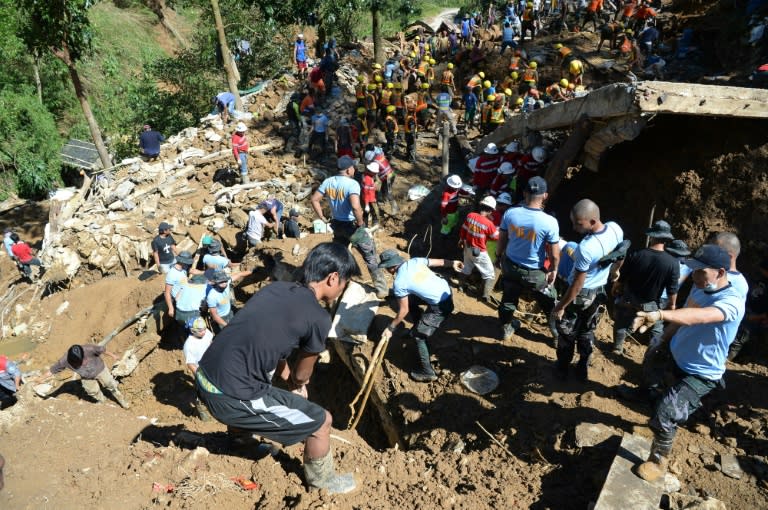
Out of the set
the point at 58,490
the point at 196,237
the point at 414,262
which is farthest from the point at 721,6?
the point at 58,490

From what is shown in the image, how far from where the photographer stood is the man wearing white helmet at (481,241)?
248 inches

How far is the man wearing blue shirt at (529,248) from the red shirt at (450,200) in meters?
2.80

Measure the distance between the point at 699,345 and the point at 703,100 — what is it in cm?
370

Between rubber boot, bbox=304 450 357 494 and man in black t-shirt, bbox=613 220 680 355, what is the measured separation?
132 inches

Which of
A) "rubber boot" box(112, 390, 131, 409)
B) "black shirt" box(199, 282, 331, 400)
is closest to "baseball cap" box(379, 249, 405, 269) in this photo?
"black shirt" box(199, 282, 331, 400)

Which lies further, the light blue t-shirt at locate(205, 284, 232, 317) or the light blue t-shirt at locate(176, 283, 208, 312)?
the light blue t-shirt at locate(176, 283, 208, 312)

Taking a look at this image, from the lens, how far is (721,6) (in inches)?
514

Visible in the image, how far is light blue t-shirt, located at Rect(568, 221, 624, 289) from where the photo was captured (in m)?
4.35

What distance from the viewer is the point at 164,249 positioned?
373 inches

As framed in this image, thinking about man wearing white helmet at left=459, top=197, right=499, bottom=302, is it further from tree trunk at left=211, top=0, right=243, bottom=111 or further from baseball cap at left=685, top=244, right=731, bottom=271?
tree trunk at left=211, top=0, right=243, bottom=111

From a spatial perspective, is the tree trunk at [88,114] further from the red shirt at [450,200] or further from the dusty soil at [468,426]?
the red shirt at [450,200]

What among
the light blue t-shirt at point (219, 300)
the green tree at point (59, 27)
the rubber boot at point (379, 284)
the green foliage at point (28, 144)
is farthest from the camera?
the green foliage at point (28, 144)

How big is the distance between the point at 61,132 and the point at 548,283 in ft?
75.8

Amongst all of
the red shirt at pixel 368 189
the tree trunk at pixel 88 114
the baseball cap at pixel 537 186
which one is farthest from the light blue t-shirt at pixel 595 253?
the tree trunk at pixel 88 114
